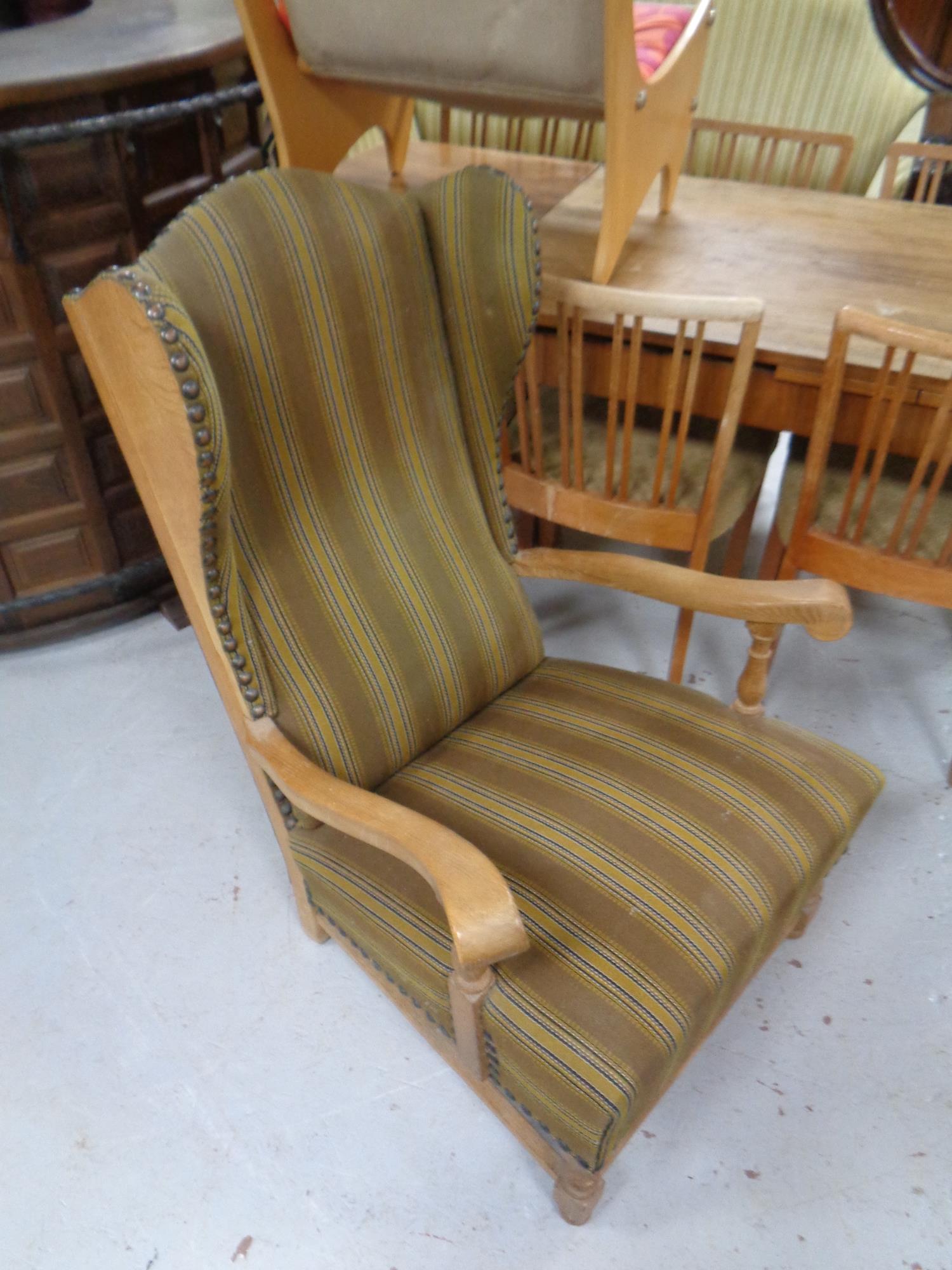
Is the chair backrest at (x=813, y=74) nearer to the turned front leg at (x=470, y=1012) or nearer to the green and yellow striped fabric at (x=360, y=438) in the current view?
the green and yellow striped fabric at (x=360, y=438)

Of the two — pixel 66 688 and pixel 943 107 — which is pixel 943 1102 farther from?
pixel 943 107

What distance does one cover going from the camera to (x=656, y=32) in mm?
1562

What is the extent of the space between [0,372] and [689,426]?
1266 mm

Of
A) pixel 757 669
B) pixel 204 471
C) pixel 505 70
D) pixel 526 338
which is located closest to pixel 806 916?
pixel 757 669

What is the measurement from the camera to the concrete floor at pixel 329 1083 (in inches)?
41.9

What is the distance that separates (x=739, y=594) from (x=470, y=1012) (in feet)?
1.95

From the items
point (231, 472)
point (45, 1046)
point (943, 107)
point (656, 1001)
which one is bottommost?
point (45, 1046)

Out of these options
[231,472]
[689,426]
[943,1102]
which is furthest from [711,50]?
[943,1102]

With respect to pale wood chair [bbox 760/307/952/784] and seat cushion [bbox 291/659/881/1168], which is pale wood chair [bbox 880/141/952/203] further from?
seat cushion [bbox 291/659/881/1168]

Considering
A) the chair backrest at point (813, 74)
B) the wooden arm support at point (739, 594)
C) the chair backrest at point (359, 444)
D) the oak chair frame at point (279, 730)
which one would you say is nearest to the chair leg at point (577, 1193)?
the oak chair frame at point (279, 730)

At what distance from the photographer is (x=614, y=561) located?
1226 mm

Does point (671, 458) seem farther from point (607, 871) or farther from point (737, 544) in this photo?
point (607, 871)

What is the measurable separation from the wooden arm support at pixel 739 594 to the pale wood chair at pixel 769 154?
4.18ft

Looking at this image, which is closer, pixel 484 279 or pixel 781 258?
pixel 484 279
